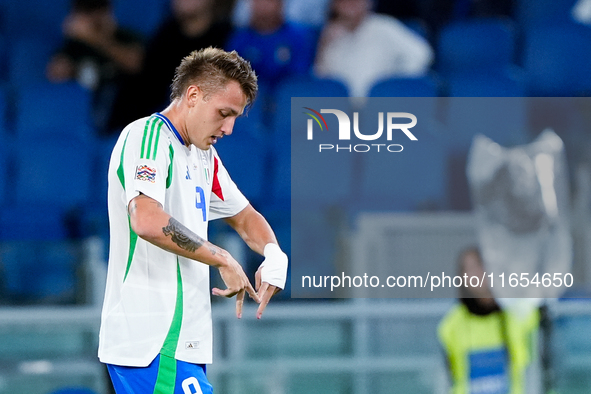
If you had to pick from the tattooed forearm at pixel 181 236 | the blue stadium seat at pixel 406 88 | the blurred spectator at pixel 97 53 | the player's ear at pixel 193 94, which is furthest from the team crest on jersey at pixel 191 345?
the blurred spectator at pixel 97 53

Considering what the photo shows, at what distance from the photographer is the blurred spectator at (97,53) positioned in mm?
6055

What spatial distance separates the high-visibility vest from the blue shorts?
2404mm

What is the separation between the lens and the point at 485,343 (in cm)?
460

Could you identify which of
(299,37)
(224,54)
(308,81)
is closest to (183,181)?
(224,54)

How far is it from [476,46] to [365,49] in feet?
2.91

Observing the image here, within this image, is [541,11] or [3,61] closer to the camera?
[541,11]

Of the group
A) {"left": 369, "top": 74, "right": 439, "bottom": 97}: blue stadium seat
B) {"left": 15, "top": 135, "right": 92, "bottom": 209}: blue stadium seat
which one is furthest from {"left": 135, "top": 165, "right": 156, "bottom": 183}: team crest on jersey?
{"left": 369, "top": 74, "right": 439, "bottom": 97}: blue stadium seat

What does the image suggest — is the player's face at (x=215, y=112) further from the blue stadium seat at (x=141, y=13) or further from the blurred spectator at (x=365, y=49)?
the blue stadium seat at (x=141, y=13)

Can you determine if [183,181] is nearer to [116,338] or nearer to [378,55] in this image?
[116,338]

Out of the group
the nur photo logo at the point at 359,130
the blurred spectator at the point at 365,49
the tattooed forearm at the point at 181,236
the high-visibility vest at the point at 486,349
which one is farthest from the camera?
the blurred spectator at the point at 365,49

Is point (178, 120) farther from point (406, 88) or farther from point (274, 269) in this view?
point (406, 88)

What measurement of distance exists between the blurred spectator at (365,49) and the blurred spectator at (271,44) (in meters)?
0.25

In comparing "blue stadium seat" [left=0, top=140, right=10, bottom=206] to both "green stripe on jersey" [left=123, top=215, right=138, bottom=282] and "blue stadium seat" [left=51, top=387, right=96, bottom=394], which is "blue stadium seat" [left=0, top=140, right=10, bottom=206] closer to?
"blue stadium seat" [left=51, top=387, right=96, bottom=394]

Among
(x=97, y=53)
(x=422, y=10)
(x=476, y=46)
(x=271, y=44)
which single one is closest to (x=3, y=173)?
(x=97, y=53)
